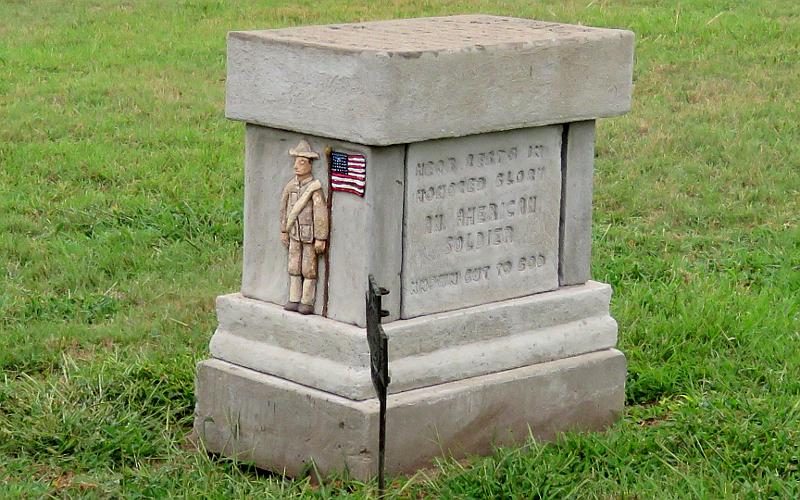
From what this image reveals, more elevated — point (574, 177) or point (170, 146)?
point (574, 177)

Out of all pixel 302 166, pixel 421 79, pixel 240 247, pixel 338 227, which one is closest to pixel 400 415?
pixel 338 227

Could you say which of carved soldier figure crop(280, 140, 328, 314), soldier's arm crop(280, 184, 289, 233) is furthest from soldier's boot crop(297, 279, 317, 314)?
soldier's arm crop(280, 184, 289, 233)

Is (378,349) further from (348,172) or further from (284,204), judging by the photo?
(284,204)

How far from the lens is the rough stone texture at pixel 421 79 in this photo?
14.5 feet

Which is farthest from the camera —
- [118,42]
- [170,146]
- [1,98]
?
[118,42]

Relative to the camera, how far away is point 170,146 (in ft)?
30.0

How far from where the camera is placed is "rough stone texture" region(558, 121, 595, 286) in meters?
5.11

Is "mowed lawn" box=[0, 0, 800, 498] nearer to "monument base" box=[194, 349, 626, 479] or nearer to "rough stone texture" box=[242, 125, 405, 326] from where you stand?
"monument base" box=[194, 349, 626, 479]

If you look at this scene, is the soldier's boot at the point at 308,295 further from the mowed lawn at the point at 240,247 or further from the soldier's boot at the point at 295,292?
the mowed lawn at the point at 240,247

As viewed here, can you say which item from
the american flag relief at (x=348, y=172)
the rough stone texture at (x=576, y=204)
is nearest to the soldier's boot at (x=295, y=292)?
the american flag relief at (x=348, y=172)

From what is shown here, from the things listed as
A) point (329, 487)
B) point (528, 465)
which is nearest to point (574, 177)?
point (528, 465)

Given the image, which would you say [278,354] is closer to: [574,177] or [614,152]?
[574,177]

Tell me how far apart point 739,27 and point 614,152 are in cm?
348

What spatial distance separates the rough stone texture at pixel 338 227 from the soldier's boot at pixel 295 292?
0.06 metres
